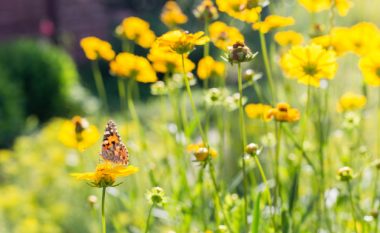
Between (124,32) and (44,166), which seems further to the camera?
(44,166)

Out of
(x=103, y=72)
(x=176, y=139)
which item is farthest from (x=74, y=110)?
(x=176, y=139)

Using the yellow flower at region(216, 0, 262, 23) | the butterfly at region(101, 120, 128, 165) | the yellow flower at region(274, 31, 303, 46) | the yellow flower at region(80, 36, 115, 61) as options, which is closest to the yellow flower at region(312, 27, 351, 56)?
the yellow flower at region(274, 31, 303, 46)

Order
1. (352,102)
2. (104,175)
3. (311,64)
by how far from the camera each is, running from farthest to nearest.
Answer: (352,102) → (311,64) → (104,175)

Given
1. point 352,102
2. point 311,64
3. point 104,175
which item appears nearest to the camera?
point 104,175

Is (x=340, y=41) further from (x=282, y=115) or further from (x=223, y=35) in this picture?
(x=282, y=115)

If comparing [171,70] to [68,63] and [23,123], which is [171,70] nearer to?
[23,123]

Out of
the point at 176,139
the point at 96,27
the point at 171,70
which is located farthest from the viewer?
the point at 96,27

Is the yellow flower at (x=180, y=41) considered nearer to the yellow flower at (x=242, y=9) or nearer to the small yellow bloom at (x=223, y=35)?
the yellow flower at (x=242, y=9)

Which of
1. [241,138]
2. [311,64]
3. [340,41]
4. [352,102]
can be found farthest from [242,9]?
[352,102]
